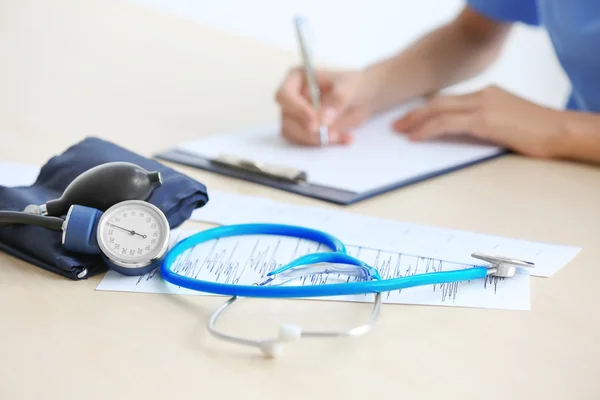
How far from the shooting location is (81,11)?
1.91 meters

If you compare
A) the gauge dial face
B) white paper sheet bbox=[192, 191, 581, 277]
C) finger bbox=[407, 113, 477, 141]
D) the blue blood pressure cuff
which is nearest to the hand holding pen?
finger bbox=[407, 113, 477, 141]

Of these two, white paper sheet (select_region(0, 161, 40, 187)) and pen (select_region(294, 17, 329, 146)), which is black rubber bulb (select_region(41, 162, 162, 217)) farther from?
pen (select_region(294, 17, 329, 146))

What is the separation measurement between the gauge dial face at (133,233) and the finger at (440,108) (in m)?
0.56

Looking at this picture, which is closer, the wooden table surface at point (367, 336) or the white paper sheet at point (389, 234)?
the wooden table surface at point (367, 336)

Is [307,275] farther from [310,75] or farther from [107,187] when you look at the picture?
[310,75]

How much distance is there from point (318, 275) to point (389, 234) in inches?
5.5

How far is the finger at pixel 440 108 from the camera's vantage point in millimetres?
1153

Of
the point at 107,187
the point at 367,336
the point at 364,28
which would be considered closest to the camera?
the point at 367,336

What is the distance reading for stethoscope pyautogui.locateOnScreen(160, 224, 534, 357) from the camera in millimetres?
592

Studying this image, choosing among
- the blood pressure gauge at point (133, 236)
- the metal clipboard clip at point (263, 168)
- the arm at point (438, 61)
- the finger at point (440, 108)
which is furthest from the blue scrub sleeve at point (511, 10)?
the blood pressure gauge at point (133, 236)

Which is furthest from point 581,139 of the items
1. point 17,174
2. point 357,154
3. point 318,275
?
point 17,174

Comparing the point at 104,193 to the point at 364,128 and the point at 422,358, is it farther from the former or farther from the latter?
the point at 364,128

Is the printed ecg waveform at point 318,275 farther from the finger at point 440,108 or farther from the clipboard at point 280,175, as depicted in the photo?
the finger at point 440,108

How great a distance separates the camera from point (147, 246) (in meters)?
0.70
